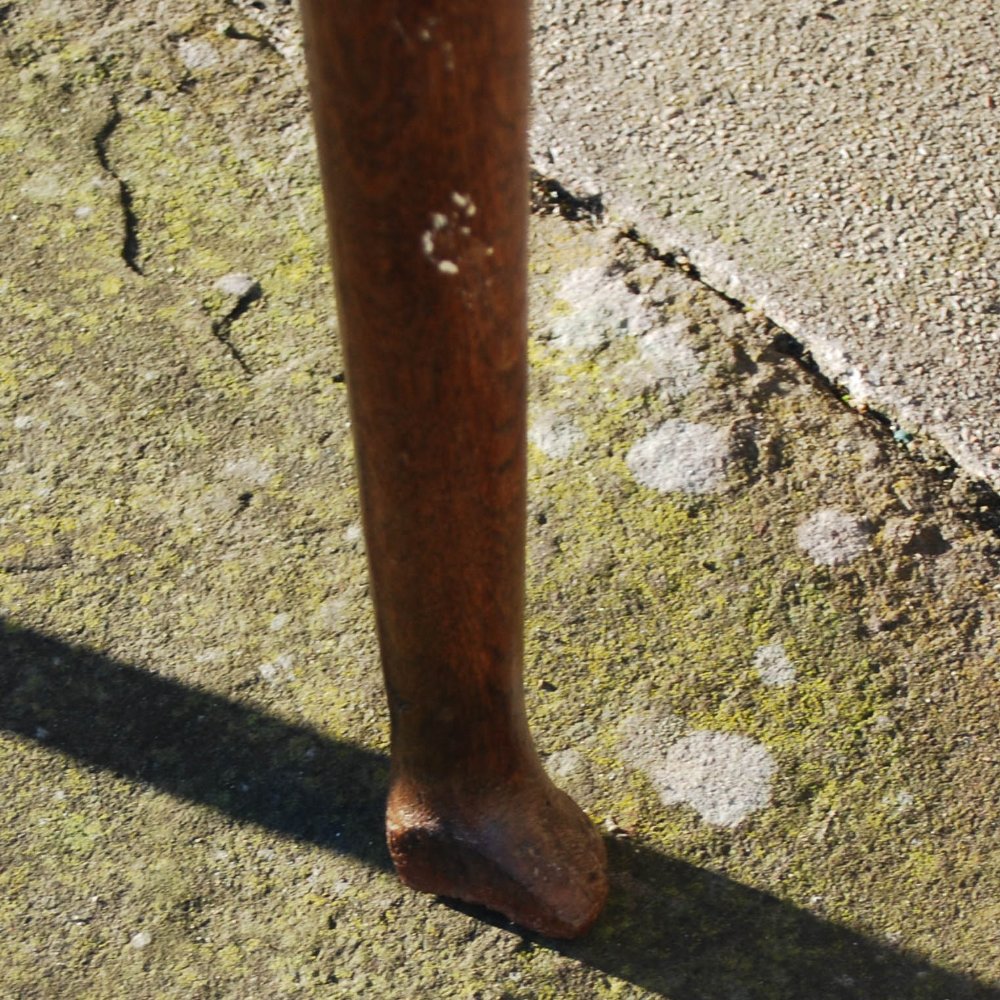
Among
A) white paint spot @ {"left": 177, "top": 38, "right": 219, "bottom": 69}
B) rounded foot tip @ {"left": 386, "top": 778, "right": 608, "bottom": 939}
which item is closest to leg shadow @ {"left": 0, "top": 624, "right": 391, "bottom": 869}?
rounded foot tip @ {"left": 386, "top": 778, "right": 608, "bottom": 939}

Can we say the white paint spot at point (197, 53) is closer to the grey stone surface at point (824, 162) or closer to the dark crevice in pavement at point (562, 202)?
the grey stone surface at point (824, 162)

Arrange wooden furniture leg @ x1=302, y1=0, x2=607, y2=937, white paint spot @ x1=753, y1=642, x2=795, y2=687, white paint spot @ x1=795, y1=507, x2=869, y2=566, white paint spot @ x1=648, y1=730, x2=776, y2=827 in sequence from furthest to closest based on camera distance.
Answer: white paint spot @ x1=795, y1=507, x2=869, y2=566, white paint spot @ x1=753, y1=642, x2=795, y2=687, white paint spot @ x1=648, y1=730, x2=776, y2=827, wooden furniture leg @ x1=302, y1=0, x2=607, y2=937

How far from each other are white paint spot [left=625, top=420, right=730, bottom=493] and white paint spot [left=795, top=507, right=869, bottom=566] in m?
0.15

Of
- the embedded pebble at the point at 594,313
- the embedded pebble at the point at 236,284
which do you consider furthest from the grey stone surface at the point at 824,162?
the embedded pebble at the point at 236,284

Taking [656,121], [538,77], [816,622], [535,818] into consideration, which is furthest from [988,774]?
[538,77]

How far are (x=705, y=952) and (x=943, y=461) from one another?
33.0 inches

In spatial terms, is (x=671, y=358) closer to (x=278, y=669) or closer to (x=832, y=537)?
(x=832, y=537)

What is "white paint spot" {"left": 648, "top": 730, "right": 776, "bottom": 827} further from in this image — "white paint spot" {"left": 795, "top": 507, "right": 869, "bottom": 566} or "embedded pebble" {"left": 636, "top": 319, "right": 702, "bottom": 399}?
"embedded pebble" {"left": 636, "top": 319, "right": 702, "bottom": 399}

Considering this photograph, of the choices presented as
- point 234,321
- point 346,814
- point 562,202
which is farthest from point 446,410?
point 562,202

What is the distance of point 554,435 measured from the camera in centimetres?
220

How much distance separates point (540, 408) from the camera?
2230mm

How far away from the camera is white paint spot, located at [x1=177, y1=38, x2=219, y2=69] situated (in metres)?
2.83

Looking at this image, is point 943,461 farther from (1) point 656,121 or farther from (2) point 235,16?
(2) point 235,16

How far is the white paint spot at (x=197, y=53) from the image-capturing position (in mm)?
2828
